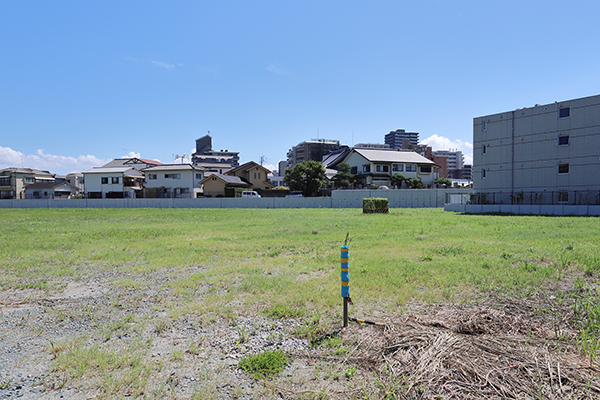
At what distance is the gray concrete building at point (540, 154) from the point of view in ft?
87.4

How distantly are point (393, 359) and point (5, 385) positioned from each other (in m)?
4.05

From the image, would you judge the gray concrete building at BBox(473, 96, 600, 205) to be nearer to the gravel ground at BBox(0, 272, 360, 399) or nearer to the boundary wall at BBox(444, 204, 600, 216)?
the boundary wall at BBox(444, 204, 600, 216)

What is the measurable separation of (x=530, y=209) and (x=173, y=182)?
47.2 metres

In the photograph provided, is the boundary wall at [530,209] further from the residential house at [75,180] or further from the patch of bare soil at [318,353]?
the residential house at [75,180]

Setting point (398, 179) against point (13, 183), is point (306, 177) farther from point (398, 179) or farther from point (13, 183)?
point (13, 183)

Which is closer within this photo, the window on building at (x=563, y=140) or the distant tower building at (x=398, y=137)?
the window on building at (x=563, y=140)

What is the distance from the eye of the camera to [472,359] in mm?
3471

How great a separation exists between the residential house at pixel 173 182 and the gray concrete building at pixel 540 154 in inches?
1571

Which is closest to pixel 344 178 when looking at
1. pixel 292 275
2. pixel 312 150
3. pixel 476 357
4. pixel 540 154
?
pixel 540 154

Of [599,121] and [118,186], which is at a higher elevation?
[599,121]

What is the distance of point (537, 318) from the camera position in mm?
4809

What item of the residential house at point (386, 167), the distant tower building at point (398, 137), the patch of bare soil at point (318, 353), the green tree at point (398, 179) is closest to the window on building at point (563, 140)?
the green tree at point (398, 179)

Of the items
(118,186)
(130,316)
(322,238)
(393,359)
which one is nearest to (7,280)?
(130,316)

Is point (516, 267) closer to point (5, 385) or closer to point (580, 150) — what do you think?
point (5, 385)
